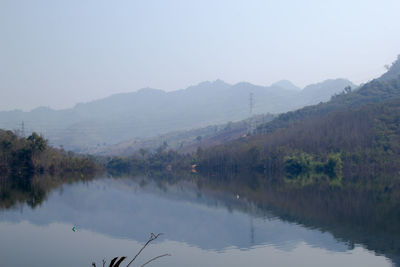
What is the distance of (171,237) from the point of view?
24.7 meters

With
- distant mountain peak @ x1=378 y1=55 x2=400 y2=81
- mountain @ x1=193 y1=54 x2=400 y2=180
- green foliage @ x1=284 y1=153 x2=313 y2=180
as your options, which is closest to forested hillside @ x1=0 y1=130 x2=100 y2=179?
mountain @ x1=193 y1=54 x2=400 y2=180

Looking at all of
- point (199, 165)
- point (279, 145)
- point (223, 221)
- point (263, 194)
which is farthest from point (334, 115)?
point (223, 221)

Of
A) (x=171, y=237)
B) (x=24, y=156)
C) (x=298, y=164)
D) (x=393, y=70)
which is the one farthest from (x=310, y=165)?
(x=393, y=70)

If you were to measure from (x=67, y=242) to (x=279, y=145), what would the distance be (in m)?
71.5

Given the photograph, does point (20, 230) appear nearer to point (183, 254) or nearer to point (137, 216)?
point (137, 216)

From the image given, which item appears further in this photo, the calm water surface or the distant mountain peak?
the distant mountain peak

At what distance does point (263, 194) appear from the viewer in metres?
44.2

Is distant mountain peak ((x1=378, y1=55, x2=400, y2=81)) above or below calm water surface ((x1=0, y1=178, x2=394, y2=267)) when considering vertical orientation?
above

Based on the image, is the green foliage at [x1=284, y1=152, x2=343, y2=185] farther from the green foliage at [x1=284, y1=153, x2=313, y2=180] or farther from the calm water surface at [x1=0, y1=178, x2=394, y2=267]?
the calm water surface at [x1=0, y1=178, x2=394, y2=267]

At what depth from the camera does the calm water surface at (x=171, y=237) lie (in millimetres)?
19641

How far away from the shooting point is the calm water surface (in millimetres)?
19641

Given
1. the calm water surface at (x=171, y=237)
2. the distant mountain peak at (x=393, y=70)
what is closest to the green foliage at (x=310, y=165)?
the calm water surface at (x=171, y=237)

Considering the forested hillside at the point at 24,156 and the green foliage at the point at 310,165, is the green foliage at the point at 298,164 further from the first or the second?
the forested hillside at the point at 24,156

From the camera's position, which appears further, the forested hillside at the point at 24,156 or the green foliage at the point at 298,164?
the green foliage at the point at 298,164
